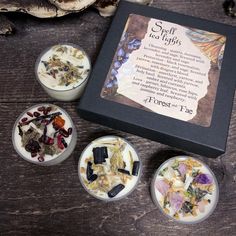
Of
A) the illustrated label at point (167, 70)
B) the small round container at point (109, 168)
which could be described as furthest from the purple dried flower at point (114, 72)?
the small round container at point (109, 168)

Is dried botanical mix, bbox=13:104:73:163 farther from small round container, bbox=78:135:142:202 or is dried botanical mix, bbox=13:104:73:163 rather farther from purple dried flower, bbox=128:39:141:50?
purple dried flower, bbox=128:39:141:50

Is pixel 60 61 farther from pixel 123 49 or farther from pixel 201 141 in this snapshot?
pixel 201 141

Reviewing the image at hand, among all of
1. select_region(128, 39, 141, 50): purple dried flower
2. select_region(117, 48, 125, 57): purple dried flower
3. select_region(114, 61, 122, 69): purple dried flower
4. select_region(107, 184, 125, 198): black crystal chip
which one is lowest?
select_region(107, 184, 125, 198): black crystal chip

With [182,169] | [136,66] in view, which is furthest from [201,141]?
[136,66]

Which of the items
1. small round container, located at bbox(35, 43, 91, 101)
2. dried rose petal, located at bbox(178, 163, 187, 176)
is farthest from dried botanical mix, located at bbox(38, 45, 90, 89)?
dried rose petal, located at bbox(178, 163, 187, 176)

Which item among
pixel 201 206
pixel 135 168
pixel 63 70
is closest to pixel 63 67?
pixel 63 70

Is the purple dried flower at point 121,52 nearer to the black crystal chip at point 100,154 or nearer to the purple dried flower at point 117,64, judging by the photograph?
the purple dried flower at point 117,64
